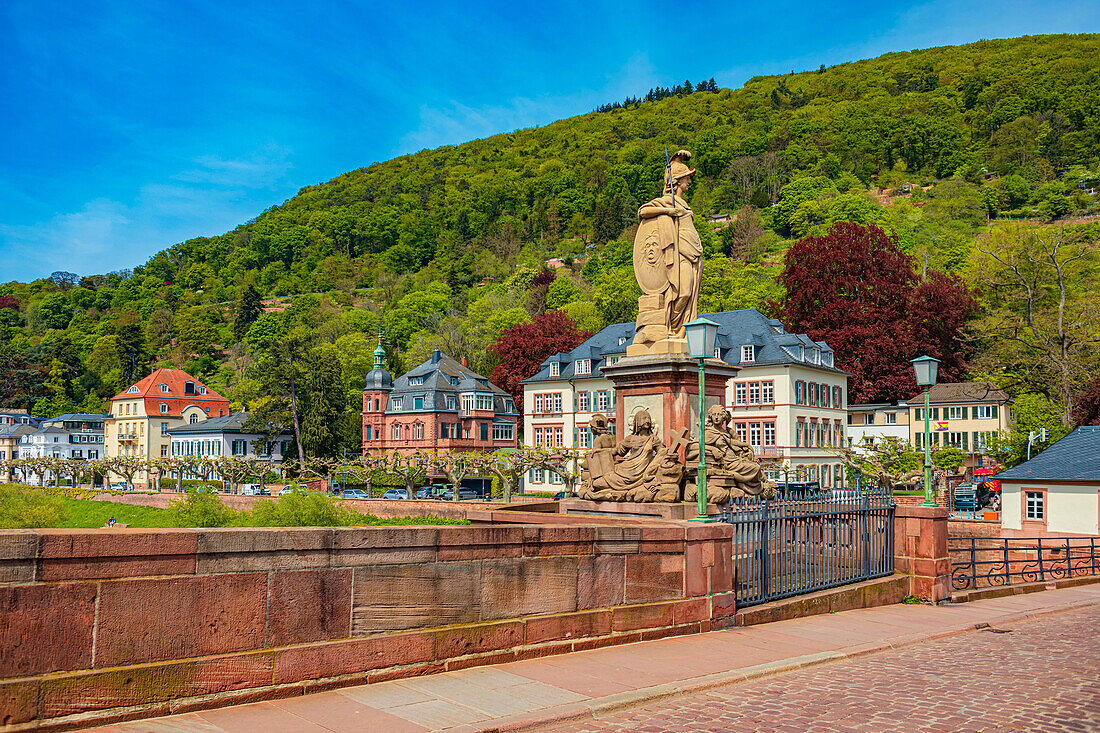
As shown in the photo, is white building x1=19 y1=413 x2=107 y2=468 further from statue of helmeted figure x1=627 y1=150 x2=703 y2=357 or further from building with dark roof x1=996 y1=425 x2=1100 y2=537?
statue of helmeted figure x1=627 y1=150 x2=703 y2=357

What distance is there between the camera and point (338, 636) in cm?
723

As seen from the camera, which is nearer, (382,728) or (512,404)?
(382,728)

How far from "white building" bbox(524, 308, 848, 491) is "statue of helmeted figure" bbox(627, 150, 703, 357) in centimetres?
3281

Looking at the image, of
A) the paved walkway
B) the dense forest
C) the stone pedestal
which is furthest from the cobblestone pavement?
the dense forest

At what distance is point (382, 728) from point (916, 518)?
10811 millimetres

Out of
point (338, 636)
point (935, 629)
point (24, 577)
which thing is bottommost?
point (935, 629)

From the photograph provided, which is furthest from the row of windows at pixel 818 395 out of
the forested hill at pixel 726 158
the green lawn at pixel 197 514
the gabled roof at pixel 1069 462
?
the forested hill at pixel 726 158

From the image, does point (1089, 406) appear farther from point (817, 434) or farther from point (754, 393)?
point (754, 393)

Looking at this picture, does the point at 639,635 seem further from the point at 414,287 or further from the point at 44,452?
the point at 414,287

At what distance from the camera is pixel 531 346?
248 ft

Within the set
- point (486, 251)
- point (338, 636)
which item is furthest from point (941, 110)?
A: point (338, 636)

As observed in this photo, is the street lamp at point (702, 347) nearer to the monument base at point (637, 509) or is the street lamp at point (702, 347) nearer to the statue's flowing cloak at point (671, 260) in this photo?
the monument base at point (637, 509)

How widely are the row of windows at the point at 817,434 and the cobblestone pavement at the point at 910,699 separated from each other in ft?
145

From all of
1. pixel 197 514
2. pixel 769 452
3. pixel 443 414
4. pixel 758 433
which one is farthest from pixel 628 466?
pixel 443 414
